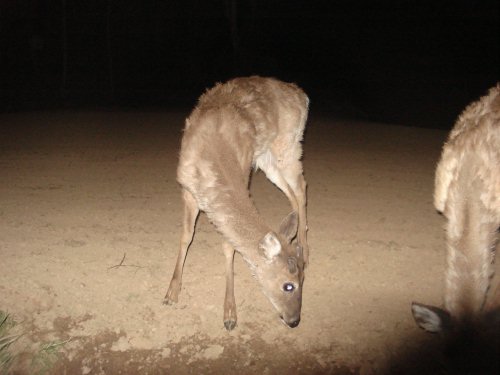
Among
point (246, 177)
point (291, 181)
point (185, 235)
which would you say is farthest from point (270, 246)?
point (291, 181)

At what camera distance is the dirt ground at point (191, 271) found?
443cm

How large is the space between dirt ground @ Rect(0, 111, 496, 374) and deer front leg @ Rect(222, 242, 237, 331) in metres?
0.10

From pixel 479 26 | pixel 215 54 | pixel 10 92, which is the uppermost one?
pixel 479 26

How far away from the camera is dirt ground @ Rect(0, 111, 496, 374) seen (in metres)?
4.43

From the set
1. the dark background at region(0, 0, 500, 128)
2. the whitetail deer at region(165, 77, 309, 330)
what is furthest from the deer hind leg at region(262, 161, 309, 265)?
the dark background at region(0, 0, 500, 128)

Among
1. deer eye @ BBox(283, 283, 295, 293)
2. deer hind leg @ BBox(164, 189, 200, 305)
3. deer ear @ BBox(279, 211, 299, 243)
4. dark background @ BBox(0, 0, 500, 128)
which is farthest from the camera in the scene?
dark background @ BBox(0, 0, 500, 128)

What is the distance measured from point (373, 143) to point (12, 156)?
8225mm

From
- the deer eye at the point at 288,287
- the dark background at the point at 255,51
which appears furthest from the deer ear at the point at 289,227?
the dark background at the point at 255,51

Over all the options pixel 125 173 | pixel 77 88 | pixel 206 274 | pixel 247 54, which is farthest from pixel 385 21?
pixel 206 274

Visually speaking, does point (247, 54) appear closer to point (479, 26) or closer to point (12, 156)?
point (479, 26)

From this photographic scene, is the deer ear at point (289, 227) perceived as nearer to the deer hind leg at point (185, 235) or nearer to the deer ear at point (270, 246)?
the deer ear at point (270, 246)

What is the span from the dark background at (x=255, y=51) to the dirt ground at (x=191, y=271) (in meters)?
12.8

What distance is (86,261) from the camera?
18.6ft

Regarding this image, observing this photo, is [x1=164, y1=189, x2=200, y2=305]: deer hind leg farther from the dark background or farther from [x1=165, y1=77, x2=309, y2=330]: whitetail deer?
the dark background
